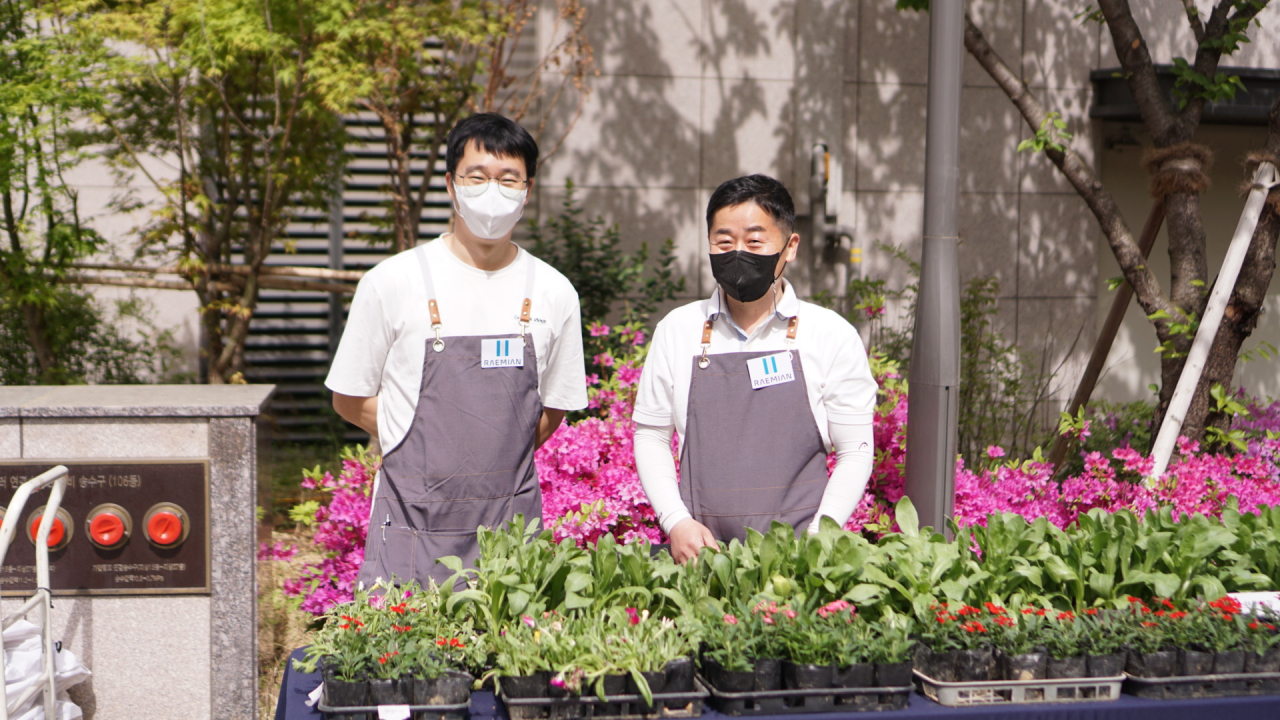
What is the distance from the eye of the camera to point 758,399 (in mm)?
2668

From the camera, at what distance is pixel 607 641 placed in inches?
72.4

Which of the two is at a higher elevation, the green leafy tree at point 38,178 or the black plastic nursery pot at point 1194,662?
the green leafy tree at point 38,178

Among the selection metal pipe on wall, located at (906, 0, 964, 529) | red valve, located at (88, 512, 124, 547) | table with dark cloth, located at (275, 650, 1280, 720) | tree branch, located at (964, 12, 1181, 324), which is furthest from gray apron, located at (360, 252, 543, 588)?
tree branch, located at (964, 12, 1181, 324)

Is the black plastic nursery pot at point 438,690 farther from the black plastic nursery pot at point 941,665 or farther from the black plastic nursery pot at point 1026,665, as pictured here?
the black plastic nursery pot at point 1026,665

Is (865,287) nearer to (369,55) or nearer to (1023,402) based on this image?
(1023,402)

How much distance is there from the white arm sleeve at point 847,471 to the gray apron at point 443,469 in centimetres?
84

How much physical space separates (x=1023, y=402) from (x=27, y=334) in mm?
6369

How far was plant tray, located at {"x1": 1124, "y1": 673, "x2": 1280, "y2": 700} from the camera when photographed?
193cm

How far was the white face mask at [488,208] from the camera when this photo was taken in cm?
262

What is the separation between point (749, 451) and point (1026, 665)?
0.92 m

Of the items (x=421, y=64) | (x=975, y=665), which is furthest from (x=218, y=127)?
(x=975, y=665)

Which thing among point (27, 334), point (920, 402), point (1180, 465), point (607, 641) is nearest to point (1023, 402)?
point (1180, 465)

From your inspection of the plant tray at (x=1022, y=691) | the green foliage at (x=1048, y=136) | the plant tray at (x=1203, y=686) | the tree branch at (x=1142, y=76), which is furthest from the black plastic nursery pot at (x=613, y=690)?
the tree branch at (x=1142, y=76)

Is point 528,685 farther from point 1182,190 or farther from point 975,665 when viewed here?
point 1182,190
